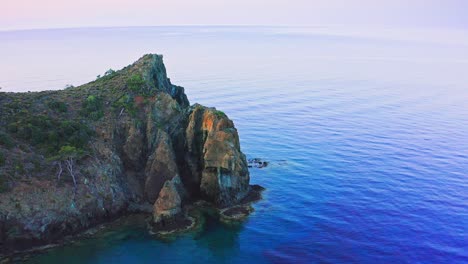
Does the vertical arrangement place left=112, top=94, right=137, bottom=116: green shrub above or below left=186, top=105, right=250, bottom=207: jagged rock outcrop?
above

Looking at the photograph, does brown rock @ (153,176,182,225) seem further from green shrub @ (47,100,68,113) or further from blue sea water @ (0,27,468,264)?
green shrub @ (47,100,68,113)

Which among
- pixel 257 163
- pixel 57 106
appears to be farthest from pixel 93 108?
pixel 257 163

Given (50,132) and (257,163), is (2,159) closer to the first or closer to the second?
(50,132)

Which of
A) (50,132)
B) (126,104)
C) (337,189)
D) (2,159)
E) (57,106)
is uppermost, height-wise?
(126,104)

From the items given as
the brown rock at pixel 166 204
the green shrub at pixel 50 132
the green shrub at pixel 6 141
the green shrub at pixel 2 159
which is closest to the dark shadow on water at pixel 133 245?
the brown rock at pixel 166 204

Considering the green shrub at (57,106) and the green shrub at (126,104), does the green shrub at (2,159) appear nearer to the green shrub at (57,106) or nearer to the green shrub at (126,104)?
the green shrub at (57,106)

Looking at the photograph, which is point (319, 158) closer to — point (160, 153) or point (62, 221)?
point (160, 153)

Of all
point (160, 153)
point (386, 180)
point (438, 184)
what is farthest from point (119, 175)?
point (438, 184)

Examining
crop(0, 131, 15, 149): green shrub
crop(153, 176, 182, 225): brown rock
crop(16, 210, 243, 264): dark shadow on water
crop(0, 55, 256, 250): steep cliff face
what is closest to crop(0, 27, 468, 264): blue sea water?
crop(16, 210, 243, 264): dark shadow on water
